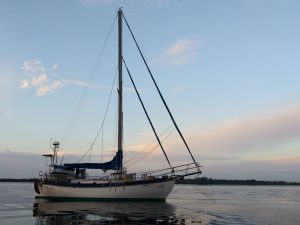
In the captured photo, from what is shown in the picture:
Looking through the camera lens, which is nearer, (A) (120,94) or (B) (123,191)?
(B) (123,191)

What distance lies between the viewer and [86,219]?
26.1 metres

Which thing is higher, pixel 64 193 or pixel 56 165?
pixel 56 165

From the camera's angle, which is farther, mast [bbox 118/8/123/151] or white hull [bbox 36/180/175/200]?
mast [bbox 118/8/123/151]

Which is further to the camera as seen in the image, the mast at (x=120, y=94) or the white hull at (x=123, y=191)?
the mast at (x=120, y=94)

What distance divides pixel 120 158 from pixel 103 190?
3.83 m

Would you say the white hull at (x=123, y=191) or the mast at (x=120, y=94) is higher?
the mast at (x=120, y=94)

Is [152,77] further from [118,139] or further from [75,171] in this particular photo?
[75,171]

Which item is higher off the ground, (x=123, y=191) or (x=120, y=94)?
(x=120, y=94)

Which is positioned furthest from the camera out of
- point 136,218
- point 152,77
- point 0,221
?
point 152,77

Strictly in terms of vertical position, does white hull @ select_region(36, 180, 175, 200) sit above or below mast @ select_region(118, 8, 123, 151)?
below

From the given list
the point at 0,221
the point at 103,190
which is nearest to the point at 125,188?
the point at 103,190

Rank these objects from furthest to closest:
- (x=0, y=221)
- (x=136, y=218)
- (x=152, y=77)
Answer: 1. (x=152, y=77)
2. (x=136, y=218)
3. (x=0, y=221)

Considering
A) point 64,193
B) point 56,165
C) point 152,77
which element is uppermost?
point 152,77

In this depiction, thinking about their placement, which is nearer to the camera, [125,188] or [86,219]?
[86,219]
